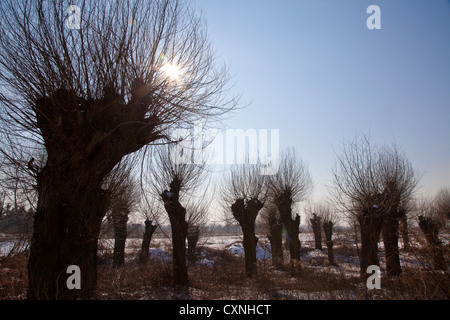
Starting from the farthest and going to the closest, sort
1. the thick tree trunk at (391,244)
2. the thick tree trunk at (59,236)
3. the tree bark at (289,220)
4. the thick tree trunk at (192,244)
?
1. the thick tree trunk at (192,244)
2. the tree bark at (289,220)
3. the thick tree trunk at (391,244)
4. the thick tree trunk at (59,236)

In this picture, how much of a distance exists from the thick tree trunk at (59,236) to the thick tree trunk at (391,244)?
11453 millimetres

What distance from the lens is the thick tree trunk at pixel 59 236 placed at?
14.1 feet

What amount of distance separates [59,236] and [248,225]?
31.2 feet

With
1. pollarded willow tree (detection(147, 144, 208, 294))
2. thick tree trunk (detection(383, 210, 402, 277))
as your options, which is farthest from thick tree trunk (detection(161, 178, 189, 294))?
thick tree trunk (detection(383, 210, 402, 277))

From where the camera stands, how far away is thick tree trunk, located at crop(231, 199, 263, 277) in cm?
1234

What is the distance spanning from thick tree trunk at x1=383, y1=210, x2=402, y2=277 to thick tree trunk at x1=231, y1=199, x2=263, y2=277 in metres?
5.70

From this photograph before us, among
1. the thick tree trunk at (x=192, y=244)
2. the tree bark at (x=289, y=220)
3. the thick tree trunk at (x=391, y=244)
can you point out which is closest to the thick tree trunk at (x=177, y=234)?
the thick tree trunk at (x=391, y=244)

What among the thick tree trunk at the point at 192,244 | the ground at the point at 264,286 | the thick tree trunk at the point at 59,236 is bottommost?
the thick tree trunk at the point at 192,244

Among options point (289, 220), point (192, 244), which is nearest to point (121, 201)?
point (289, 220)

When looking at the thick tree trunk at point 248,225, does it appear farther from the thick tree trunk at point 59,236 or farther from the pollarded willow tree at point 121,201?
the thick tree trunk at point 59,236

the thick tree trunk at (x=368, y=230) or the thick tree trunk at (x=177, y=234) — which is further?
the thick tree trunk at (x=368, y=230)

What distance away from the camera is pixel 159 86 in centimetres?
533
